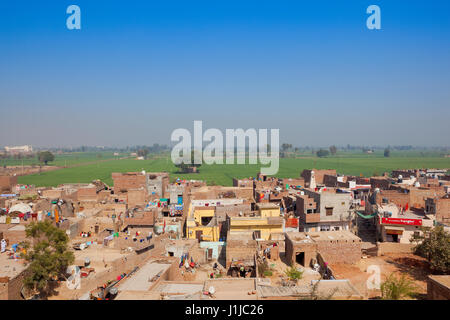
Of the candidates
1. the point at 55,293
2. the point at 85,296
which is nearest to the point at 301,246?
the point at 85,296

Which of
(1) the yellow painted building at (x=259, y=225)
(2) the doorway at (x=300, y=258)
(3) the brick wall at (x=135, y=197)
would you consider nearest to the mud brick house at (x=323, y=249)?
(2) the doorway at (x=300, y=258)

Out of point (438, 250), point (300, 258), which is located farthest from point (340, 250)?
point (438, 250)

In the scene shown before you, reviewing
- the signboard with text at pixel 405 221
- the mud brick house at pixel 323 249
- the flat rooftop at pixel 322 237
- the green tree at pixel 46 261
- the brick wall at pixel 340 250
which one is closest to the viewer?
the green tree at pixel 46 261

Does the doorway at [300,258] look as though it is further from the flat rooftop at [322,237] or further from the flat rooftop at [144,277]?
the flat rooftop at [144,277]

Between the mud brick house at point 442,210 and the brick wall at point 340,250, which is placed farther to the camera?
the mud brick house at point 442,210

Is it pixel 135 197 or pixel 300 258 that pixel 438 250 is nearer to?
pixel 300 258

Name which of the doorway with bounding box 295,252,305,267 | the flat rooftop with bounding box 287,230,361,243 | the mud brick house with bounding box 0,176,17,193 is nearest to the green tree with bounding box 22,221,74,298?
the doorway with bounding box 295,252,305,267

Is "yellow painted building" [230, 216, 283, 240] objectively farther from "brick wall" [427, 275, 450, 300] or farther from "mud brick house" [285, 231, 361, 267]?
"brick wall" [427, 275, 450, 300]
